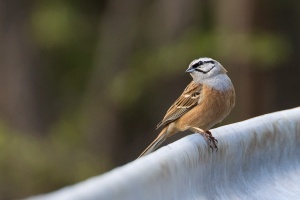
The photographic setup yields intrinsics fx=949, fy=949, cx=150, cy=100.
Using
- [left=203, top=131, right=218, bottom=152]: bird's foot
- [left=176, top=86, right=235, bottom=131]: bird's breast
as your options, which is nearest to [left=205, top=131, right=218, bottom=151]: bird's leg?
[left=203, top=131, right=218, bottom=152]: bird's foot

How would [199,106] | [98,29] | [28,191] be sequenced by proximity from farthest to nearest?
1. [98,29]
2. [28,191]
3. [199,106]

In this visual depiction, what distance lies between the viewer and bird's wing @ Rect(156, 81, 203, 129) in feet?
19.9

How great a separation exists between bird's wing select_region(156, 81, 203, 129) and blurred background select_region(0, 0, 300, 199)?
13.5 ft

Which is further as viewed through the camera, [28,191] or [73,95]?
[73,95]

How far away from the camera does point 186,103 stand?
6.15 meters

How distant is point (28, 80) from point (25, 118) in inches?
20.1

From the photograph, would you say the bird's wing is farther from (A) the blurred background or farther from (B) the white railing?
(A) the blurred background

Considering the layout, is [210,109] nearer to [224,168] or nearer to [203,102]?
[203,102]

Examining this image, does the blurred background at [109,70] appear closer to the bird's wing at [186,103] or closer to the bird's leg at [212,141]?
the bird's wing at [186,103]

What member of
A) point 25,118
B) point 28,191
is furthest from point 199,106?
point 25,118

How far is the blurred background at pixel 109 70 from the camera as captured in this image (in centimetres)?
1066

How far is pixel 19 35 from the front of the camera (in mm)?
12250

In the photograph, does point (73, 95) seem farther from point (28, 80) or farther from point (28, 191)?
point (28, 191)

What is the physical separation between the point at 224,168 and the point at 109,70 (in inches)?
341
